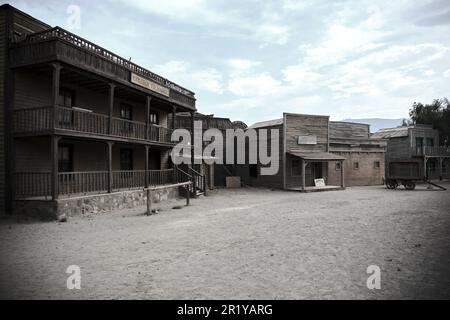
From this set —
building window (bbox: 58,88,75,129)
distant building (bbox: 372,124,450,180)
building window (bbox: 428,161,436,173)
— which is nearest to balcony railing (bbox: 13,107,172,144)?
building window (bbox: 58,88,75,129)

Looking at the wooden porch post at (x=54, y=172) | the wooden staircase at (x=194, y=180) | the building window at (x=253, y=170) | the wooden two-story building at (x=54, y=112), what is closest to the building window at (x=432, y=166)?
the building window at (x=253, y=170)

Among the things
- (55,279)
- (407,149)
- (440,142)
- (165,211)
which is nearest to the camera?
(55,279)

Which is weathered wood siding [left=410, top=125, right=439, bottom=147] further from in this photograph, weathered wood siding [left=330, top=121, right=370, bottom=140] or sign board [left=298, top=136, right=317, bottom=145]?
sign board [left=298, top=136, right=317, bottom=145]

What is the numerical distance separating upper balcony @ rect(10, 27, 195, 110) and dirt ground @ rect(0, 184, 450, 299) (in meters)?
6.45

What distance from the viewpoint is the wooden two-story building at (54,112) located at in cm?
1167

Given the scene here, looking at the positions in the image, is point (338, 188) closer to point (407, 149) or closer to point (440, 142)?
point (407, 149)

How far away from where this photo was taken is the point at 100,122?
51.0 feet

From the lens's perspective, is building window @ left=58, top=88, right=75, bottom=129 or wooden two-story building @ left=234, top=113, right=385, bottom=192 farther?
wooden two-story building @ left=234, top=113, right=385, bottom=192

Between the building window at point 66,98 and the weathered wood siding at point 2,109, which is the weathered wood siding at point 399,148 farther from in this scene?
the weathered wood siding at point 2,109

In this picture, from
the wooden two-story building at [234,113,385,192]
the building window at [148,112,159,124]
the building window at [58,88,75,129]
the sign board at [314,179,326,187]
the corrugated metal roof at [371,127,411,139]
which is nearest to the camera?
the building window at [58,88,75,129]

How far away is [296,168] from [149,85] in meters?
14.6

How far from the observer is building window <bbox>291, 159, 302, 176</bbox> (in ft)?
84.6
